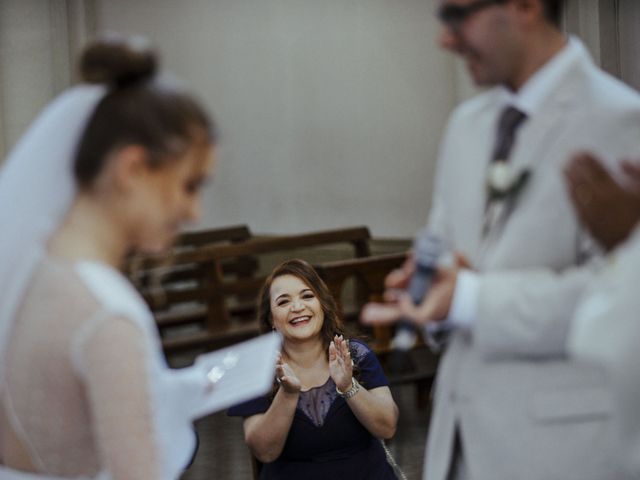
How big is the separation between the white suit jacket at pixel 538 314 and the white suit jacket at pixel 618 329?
179 mm

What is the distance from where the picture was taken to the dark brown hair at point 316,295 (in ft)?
15.1

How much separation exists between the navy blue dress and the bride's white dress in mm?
1943

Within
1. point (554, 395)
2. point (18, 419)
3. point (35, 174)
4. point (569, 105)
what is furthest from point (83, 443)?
point (569, 105)

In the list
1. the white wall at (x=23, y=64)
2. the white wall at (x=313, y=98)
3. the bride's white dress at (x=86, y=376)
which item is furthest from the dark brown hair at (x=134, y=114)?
the white wall at (x=23, y=64)

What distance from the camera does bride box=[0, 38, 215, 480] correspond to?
8.09 feet

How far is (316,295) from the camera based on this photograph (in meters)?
4.59

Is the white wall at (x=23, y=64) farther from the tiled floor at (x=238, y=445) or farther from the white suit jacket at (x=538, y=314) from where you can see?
the white suit jacket at (x=538, y=314)

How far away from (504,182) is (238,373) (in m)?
0.70

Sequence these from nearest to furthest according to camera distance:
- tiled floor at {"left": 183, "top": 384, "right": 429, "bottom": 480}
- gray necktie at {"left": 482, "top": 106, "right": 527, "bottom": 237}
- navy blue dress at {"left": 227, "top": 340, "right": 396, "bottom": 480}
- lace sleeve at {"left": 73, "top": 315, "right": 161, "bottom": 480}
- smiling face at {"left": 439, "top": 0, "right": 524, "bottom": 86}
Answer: lace sleeve at {"left": 73, "top": 315, "right": 161, "bottom": 480} → smiling face at {"left": 439, "top": 0, "right": 524, "bottom": 86} → gray necktie at {"left": 482, "top": 106, "right": 527, "bottom": 237} → navy blue dress at {"left": 227, "top": 340, "right": 396, "bottom": 480} → tiled floor at {"left": 183, "top": 384, "right": 429, "bottom": 480}

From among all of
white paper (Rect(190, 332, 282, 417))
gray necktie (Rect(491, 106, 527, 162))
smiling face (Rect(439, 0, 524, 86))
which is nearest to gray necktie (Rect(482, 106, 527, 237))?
gray necktie (Rect(491, 106, 527, 162))

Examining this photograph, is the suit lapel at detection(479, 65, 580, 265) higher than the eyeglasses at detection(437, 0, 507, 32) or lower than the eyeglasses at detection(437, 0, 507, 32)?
lower

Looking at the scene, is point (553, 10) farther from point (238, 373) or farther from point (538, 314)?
point (238, 373)

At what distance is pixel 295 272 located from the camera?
4613mm

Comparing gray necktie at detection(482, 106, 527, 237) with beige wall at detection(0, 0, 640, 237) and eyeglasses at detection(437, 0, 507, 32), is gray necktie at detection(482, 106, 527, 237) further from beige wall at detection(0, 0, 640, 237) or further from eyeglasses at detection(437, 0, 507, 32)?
beige wall at detection(0, 0, 640, 237)
